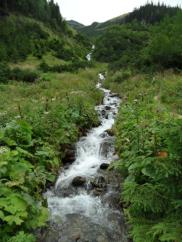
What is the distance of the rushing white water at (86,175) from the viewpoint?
856 centimetres

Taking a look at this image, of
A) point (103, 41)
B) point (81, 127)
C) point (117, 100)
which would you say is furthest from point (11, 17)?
point (81, 127)

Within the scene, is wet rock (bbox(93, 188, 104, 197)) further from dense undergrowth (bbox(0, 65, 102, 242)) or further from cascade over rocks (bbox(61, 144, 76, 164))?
cascade over rocks (bbox(61, 144, 76, 164))

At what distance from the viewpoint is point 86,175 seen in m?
10.7

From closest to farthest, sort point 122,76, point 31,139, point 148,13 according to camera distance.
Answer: point 31,139
point 122,76
point 148,13

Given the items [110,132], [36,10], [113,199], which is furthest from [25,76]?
[36,10]

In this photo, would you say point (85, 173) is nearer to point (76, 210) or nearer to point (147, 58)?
point (76, 210)

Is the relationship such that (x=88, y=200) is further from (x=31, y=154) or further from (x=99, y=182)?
(x=31, y=154)

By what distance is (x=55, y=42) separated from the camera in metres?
51.3

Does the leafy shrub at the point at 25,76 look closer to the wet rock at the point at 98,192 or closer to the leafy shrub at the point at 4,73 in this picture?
the leafy shrub at the point at 4,73

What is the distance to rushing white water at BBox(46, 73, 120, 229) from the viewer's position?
856 cm

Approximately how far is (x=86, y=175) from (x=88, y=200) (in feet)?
5.02

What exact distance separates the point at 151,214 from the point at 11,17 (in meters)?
54.9

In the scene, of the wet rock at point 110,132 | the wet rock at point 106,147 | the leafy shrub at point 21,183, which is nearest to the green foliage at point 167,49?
the wet rock at point 110,132

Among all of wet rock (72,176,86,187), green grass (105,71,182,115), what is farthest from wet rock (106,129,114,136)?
wet rock (72,176,86,187)
